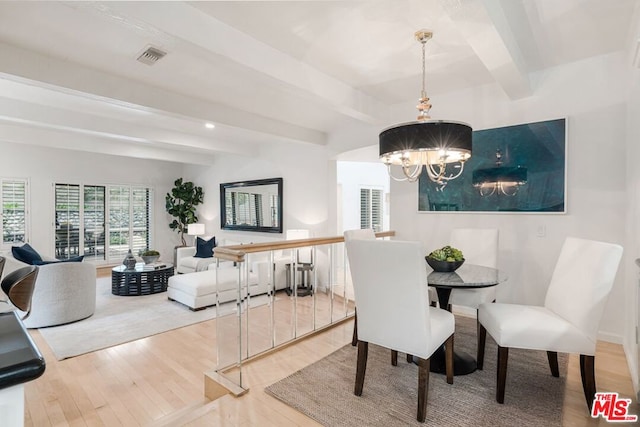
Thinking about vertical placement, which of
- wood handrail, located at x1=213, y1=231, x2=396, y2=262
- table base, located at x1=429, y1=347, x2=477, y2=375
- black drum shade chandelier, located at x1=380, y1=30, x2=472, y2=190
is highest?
black drum shade chandelier, located at x1=380, y1=30, x2=472, y2=190

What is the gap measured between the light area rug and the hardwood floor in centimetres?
16

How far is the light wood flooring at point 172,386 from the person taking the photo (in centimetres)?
196

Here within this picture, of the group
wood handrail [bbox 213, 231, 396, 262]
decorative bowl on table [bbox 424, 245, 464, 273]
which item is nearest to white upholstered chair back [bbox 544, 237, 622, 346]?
decorative bowl on table [bbox 424, 245, 464, 273]

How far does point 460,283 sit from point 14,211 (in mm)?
7816

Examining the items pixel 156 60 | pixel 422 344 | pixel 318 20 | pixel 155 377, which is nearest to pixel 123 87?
pixel 156 60

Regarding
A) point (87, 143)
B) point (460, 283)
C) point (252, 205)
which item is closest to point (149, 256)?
point (252, 205)

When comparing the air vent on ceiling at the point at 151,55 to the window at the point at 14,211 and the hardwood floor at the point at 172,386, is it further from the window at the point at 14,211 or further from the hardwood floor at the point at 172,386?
the window at the point at 14,211

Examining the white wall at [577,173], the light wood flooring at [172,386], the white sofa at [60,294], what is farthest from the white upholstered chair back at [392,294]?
the white sofa at [60,294]

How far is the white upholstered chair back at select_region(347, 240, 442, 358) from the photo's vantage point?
6.02 ft

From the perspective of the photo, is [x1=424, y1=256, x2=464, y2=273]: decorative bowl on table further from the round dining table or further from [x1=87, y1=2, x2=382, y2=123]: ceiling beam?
[x1=87, y1=2, x2=382, y2=123]: ceiling beam

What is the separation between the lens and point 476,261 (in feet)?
10.1

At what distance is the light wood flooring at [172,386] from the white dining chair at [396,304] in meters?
0.61

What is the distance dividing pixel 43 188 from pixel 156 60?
223 inches

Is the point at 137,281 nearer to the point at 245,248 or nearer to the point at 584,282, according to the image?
the point at 245,248
